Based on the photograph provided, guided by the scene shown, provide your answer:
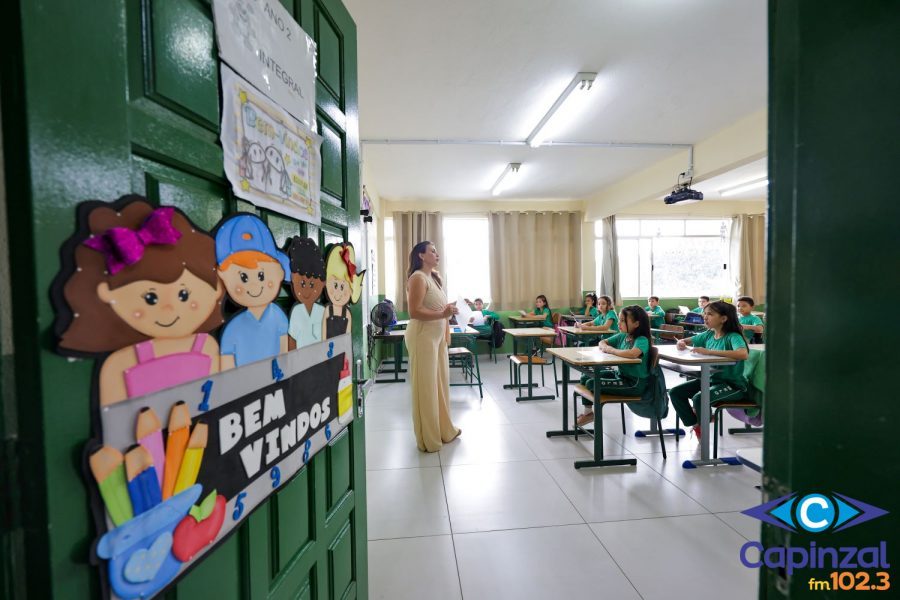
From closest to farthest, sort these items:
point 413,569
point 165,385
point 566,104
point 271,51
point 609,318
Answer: point 165,385, point 271,51, point 413,569, point 566,104, point 609,318

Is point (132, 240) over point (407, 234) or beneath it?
beneath

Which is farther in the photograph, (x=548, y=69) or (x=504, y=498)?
(x=548, y=69)

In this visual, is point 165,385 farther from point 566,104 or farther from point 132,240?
point 566,104

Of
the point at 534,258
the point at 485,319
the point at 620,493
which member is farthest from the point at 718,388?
the point at 534,258

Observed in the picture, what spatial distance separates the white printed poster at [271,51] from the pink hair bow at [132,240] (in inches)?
15.4

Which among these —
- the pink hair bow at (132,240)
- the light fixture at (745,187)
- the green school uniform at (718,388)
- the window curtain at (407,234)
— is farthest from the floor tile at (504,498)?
the light fixture at (745,187)

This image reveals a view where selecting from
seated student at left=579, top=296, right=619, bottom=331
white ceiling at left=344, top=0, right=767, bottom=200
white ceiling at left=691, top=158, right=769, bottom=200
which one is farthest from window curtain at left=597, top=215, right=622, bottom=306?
white ceiling at left=344, top=0, right=767, bottom=200

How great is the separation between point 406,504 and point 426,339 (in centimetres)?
113

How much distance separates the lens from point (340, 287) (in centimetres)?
121

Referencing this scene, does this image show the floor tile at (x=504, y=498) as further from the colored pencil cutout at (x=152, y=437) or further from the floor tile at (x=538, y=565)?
the colored pencil cutout at (x=152, y=437)

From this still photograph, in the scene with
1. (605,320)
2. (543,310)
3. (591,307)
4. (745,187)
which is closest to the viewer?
(605,320)

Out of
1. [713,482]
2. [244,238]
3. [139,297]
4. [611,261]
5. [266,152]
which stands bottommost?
[713,482]

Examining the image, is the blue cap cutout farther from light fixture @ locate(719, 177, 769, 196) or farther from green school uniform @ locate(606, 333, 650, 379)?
light fixture @ locate(719, 177, 769, 196)

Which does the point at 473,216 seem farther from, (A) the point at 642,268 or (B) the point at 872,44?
(B) the point at 872,44
